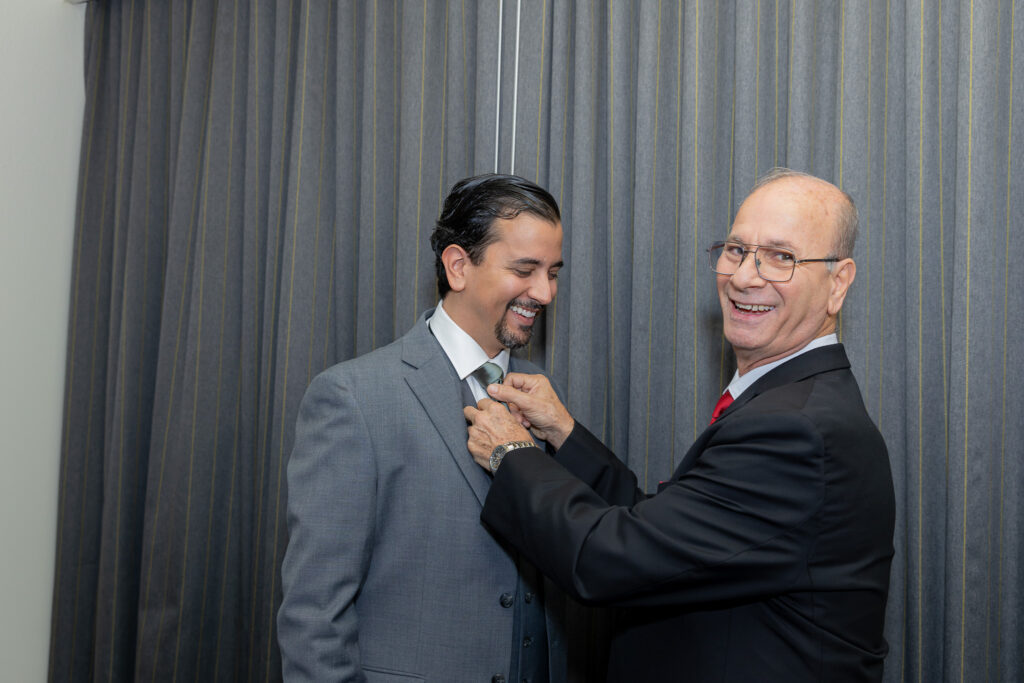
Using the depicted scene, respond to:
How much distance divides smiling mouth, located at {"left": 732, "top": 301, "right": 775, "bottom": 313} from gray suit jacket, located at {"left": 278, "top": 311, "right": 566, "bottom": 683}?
57 cm

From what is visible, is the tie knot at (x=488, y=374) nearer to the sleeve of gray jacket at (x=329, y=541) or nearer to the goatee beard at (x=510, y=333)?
the goatee beard at (x=510, y=333)

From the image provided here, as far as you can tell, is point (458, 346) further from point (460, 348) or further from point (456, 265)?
point (456, 265)

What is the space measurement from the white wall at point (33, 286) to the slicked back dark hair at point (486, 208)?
→ 5.77ft

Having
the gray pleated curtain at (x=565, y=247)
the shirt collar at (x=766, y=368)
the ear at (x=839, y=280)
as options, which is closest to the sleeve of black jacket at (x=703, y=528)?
the shirt collar at (x=766, y=368)

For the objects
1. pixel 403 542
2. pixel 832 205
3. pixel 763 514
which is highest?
pixel 832 205

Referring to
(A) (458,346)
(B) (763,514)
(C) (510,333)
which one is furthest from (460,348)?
(B) (763,514)

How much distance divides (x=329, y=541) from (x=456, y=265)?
625mm

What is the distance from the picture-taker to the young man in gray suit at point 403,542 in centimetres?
138

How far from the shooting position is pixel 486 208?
166cm

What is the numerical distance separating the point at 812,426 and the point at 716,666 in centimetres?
44

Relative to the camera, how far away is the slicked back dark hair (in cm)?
166

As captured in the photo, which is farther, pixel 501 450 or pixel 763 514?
pixel 501 450

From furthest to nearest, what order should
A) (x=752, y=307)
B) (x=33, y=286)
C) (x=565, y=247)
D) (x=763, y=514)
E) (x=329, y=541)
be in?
(x=33, y=286) < (x=565, y=247) < (x=752, y=307) < (x=329, y=541) < (x=763, y=514)

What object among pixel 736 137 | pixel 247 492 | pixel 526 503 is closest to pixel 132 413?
pixel 247 492
